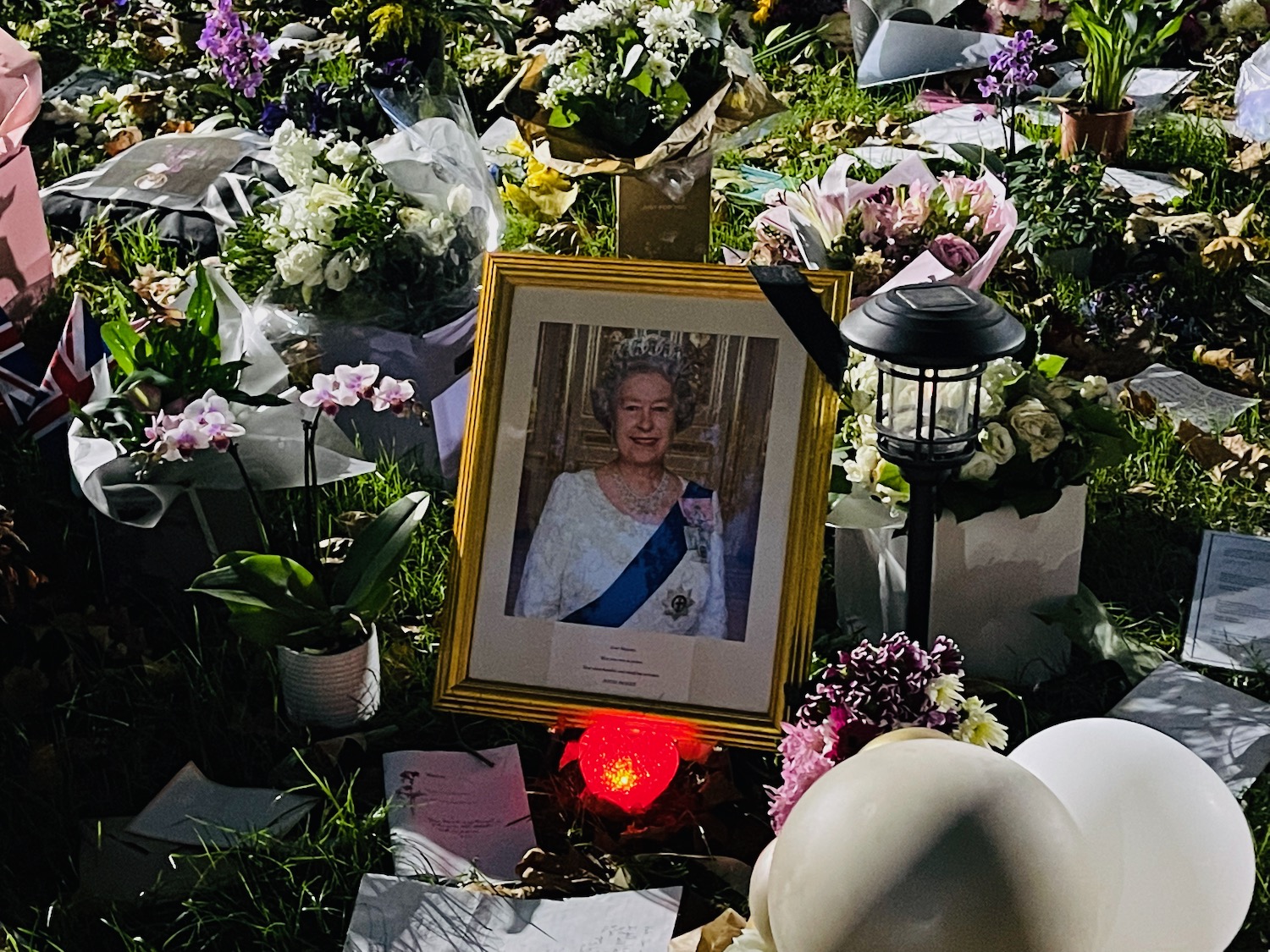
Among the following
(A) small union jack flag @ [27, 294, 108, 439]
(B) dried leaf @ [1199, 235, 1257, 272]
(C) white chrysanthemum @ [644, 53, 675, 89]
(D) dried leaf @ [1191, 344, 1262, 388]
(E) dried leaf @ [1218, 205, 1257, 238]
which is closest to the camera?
(C) white chrysanthemum @ [644, 53, 675, 89]

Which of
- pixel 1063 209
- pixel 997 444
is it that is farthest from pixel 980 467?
pixel 1063 209

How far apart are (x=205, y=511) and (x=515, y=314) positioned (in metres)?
0.60

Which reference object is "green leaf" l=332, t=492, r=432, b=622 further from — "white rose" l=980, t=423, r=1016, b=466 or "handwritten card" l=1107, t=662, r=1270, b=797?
"handwritten card" l=1107, t=662, r=1270, b=797

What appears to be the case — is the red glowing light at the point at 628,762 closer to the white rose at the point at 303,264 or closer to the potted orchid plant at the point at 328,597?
the potted orchid plant at the point at 328,597

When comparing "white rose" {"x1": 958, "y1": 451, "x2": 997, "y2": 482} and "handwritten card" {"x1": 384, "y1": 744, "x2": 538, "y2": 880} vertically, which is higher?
"white rose" {"x1": 958, "y1": 451, "x2": 997, "y2": 482}

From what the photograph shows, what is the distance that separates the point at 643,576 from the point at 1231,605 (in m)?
1.06

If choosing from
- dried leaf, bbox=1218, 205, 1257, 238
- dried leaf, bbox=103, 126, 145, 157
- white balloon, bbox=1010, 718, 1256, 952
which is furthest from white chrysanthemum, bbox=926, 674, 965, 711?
dried leaf, bbox=103, 126, 145, 157

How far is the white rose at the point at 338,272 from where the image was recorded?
2.63 metres

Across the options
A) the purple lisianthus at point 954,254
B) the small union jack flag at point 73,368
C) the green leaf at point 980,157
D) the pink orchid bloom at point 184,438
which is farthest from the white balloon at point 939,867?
the green leaf at point 980,157

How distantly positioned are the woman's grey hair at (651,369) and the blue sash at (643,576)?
0.41ft

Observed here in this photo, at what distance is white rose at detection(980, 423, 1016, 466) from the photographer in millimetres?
2082

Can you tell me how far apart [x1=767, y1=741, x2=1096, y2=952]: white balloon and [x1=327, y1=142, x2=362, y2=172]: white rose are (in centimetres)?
174

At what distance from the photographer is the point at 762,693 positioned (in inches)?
78.0

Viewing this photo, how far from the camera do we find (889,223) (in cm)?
275
